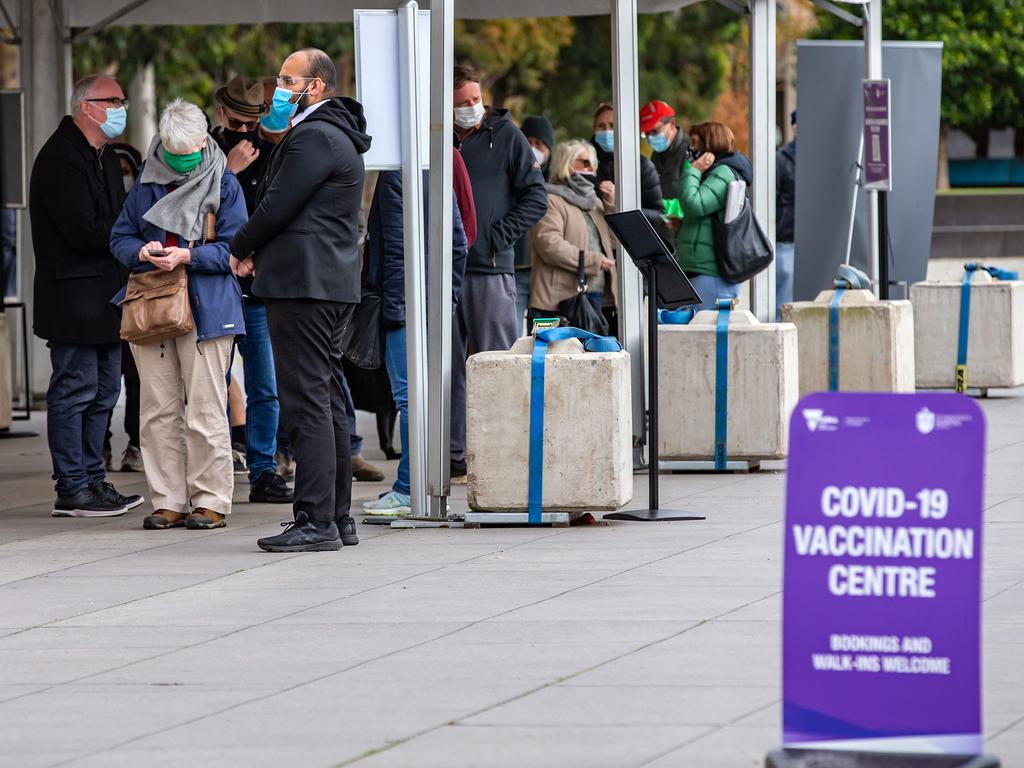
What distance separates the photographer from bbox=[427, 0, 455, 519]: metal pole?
855 cm

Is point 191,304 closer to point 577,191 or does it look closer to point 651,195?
point 577,191

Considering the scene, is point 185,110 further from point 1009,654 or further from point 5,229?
point 5,229

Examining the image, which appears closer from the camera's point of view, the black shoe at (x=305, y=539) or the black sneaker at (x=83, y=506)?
the black shoe at (x=305, y=539)

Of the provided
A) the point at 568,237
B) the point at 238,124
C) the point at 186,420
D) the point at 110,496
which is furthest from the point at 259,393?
the point at 568,237

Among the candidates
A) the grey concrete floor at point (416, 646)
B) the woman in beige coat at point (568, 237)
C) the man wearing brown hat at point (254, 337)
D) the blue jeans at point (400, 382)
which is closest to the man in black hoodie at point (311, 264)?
the grey concrete floor at point (416, 646)

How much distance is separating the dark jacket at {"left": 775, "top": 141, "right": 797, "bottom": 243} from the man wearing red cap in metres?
1.69

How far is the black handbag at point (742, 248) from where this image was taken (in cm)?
1178

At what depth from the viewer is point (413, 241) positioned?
343 inches

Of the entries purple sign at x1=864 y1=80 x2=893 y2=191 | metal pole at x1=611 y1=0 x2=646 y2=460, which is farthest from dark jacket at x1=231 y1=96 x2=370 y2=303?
purple sign at x1=864 y1=80 x2=893 y2=191

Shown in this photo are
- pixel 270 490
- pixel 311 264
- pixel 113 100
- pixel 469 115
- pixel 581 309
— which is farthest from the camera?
pixel 581 309

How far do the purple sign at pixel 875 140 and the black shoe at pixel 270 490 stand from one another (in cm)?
561

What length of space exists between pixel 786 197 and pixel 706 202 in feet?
11.4

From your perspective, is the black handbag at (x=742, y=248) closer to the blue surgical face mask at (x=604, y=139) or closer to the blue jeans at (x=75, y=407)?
the blue surgical face mask at (x=604, y=139)

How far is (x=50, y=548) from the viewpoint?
8.33m
